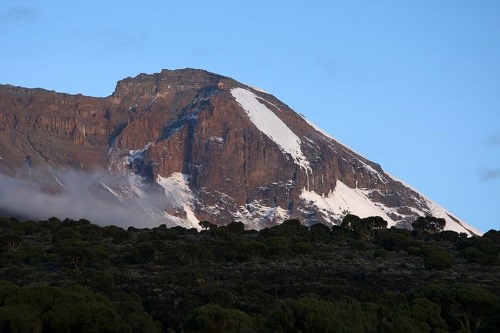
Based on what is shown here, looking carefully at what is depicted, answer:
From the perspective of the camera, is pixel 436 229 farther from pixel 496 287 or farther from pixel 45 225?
pixel 496 287

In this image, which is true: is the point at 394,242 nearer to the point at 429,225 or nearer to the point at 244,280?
the point at 244,280

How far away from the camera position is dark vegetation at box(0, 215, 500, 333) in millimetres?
55219

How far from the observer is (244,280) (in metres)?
77.4

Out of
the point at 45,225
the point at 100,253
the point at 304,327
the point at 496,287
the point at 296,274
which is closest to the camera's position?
the point at 304,327

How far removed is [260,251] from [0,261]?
21.6 metres

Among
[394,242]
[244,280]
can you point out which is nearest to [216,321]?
[244,280]

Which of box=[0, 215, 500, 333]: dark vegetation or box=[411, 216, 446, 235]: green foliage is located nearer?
box=[0, 215, 500, 333]: dark vegetation

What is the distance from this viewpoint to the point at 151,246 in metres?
90.8

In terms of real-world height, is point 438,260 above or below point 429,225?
below

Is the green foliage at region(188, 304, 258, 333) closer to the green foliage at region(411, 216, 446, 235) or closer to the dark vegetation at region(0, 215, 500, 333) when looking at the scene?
the dark vegetation at region(0, 215, 500, 333)

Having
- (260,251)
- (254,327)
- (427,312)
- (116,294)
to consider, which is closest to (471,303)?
(427,312)

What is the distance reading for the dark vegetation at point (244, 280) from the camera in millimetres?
55219

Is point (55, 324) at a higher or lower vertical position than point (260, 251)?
lower

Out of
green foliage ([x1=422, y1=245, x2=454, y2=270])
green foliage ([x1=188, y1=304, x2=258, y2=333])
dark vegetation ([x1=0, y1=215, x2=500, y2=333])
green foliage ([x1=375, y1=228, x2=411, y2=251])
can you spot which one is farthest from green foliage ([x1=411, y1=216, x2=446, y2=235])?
green foliage ([x1=188, y1=304, x2=258, y2=333])
